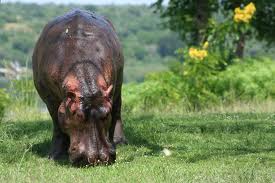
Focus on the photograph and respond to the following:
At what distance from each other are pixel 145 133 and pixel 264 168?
308 centimetres

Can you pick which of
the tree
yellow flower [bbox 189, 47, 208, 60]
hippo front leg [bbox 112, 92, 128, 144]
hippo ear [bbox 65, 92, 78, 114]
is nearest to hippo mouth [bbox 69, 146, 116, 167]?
hippo ear [bbox 65, 92, 78, 114]

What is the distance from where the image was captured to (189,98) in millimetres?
15898

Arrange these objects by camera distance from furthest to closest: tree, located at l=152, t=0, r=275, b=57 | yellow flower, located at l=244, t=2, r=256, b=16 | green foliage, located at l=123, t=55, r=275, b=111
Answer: tree, located at l=152, t=0, r=275, b=57 < yellow flower, located at l=244, t=2, r=256, b=16 < green foliage, located at l=123, t=55, r=275, b=111

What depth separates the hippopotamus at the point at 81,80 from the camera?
7656 millimetres

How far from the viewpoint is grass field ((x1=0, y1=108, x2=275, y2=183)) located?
7.29 metres

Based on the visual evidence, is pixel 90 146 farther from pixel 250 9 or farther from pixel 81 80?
pixel 250 9

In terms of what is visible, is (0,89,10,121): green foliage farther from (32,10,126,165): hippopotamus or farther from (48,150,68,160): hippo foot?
(48,150,68,160): hippo foot

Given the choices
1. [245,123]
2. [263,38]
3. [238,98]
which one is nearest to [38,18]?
[263,38]

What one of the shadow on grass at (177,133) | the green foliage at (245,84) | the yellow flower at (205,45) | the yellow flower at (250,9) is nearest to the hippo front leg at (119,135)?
the shadow on grass at (177,133)

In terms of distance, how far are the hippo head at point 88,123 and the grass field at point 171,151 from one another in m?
0.13

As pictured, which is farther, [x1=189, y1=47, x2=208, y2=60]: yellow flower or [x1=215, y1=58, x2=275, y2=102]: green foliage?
[x1=189, y1=47, x2=208, y2=60]: yellow flower

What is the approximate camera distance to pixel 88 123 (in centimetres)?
763

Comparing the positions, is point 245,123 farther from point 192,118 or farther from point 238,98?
point 238,98

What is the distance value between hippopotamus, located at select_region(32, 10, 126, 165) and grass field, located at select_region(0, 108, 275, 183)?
9.3 inches
